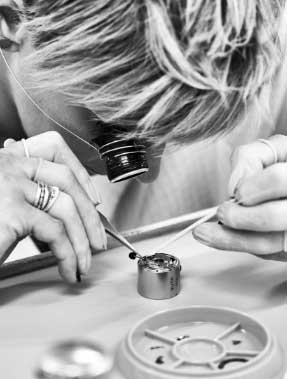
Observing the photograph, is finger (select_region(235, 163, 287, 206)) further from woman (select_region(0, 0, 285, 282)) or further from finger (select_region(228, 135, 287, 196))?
finger (select_region(228, 135, 287, 196))

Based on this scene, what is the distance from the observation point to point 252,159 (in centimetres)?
95

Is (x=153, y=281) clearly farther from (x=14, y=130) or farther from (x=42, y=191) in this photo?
(x=14, y=130)

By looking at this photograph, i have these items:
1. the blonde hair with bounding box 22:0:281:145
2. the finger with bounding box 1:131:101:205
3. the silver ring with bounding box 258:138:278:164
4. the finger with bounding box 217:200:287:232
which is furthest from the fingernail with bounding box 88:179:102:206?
the silver ring with bounding box 258:138:278:164

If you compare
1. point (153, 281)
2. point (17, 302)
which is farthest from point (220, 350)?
point (17, 302)

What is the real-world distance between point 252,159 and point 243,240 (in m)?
0.20

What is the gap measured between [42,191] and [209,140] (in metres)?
0.38

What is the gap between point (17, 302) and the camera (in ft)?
2.63

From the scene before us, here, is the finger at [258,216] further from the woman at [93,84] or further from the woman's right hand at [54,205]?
the woman's right hand at [54,205]

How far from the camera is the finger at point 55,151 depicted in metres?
0.84

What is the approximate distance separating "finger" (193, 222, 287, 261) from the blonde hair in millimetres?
209

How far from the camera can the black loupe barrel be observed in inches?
34.9

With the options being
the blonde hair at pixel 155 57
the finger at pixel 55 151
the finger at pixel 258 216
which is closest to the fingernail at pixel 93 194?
the finger at pixel 55 151

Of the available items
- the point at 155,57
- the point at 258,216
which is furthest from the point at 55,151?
the point at 258,216

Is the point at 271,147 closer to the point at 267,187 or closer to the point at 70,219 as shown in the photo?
the point at 267,187
